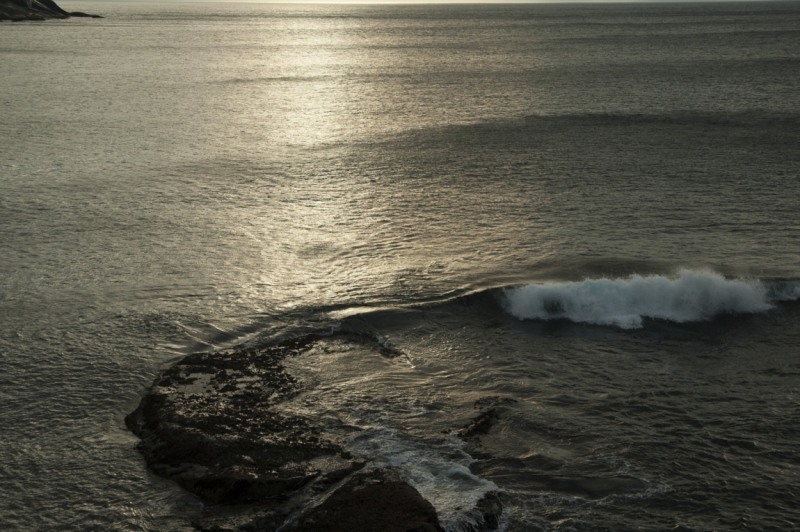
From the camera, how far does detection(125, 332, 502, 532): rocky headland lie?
7918mm

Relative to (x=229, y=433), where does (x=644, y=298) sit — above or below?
above

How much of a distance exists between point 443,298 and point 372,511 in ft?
20.8

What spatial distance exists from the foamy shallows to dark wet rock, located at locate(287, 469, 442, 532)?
5794mm

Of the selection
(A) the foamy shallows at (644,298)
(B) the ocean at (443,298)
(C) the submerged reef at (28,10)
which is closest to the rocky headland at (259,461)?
(B) the ocean at (443,298)

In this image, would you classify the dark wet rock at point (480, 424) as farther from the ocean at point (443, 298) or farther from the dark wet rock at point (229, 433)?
the dark wet rock at point (229, 433)

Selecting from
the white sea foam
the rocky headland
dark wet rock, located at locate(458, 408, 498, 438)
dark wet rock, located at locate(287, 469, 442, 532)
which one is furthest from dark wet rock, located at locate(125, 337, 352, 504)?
dark wet rock, located at locate(458, 408, 498, 438)

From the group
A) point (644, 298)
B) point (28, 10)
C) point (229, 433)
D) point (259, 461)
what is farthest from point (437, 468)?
point (28, 10)

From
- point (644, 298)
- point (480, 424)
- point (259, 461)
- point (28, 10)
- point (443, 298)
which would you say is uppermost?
point (28, 10)

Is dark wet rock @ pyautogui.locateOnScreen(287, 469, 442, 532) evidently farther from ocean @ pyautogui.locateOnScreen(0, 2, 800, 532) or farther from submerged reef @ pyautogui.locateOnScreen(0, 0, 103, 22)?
submerged reef @ pyautogui.locateOnScreen(0, 0, 103, 22)

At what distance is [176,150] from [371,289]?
44.9 feet

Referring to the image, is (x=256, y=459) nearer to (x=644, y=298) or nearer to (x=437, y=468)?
(x=437, y=468)

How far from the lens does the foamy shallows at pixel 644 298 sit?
13469mm

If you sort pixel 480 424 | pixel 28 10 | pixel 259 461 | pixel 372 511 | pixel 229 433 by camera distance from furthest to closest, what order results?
pixel 28 10
pixel 480 424
pixel 229 433
pixel 259 461
pixel 372 511

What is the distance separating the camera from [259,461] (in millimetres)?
8812
